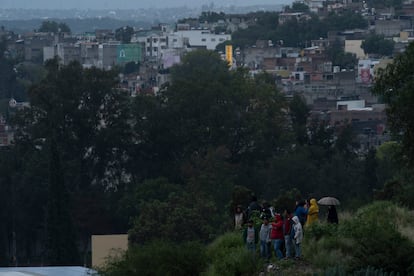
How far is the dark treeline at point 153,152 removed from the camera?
32.4 metres

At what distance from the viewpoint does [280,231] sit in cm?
1386

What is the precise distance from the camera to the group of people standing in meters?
13.8

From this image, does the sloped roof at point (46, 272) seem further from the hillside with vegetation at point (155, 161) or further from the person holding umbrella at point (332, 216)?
the hillside with vegetation at point (155, 161)

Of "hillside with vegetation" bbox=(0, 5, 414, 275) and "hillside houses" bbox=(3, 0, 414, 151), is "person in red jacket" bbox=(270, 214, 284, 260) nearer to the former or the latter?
"hillside with vegetation" bbox=(0, 5, 414, 275)

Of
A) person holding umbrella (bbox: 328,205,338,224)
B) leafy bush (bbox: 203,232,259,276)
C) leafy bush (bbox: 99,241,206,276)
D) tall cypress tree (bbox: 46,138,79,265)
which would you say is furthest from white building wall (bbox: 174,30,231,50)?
leafy bush (bbox: 203,232,259,276)

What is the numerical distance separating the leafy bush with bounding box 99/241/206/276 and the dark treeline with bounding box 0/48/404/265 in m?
14.6

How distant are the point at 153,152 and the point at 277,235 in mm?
21738

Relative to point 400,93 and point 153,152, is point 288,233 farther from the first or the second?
point 153,152

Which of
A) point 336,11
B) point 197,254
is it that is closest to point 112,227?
point 197,254

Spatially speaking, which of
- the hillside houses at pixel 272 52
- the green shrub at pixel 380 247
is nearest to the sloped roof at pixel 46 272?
the green shrub at pixel 380 247

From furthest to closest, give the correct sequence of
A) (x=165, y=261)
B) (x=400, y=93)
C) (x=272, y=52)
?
1. (x=272, y=52)
2. (x=400, y=93)
3. (x=165, y=261)

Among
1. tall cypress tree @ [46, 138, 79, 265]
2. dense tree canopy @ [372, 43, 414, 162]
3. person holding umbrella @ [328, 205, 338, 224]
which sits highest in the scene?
dense tree canopy @ [372, 43, 414, 162]

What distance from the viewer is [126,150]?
35.7 metres

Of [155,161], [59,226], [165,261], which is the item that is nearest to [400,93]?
[165,261]
